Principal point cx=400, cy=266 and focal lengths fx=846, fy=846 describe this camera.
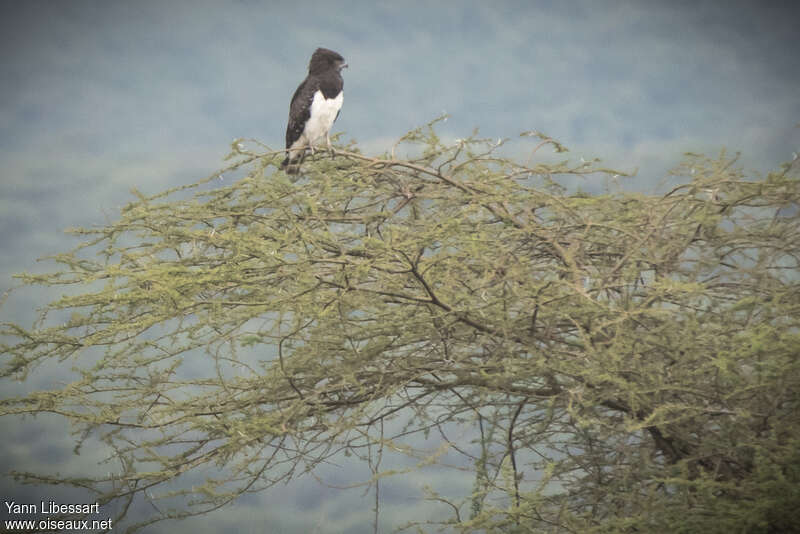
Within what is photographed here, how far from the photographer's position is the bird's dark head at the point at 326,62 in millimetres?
5781

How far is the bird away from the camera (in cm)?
549

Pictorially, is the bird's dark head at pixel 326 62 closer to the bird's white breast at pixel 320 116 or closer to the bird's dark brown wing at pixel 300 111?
the bird's dark brown wing at pixel 300 111

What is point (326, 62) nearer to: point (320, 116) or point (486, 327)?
point (320, 116)

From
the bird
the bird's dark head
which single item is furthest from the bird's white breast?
the bird's dark head

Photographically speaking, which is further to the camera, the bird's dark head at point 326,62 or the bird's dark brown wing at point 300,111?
the bird's dark head at point 326,62

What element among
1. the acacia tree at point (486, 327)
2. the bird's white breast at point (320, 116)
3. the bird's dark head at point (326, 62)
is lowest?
the acacia tree at point (486, 327)

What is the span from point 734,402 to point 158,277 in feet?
7.57

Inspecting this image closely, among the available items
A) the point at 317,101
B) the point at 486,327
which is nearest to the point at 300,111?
the point at 317,101

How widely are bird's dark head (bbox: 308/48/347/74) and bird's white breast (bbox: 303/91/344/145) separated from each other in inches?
11.0

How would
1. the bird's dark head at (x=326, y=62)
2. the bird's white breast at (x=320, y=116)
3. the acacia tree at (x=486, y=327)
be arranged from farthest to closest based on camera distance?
the bird's dark head at (x=326, y=62) → the bird's white breast at (x=320, y=116) → the acacia tree at (x=486, y=327)

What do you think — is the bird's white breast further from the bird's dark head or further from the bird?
the bird's dark head

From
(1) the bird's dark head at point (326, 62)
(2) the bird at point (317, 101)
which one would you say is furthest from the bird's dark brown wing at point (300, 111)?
(1) the bird's dark head at point (326, 62)

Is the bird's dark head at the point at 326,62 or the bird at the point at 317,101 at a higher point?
the bird's dark head at the point at 326,62

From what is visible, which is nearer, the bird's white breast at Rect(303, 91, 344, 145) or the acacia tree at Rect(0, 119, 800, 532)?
the acacia tree at Rect(0, 119, 800, 532)
